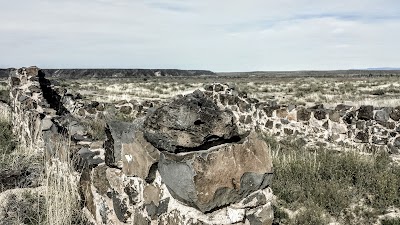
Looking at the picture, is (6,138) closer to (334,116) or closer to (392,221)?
(334,116)

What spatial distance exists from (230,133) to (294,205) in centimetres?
338

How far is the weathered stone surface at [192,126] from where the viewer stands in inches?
109

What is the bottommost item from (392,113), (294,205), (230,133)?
(294,205)

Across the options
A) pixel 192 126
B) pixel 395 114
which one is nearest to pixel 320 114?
pixel 395 114

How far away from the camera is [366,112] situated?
962 centimetres

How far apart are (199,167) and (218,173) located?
0.48 feet

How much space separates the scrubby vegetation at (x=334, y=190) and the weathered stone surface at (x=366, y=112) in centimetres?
A: 233

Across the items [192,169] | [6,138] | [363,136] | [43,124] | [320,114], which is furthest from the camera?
[320,114]

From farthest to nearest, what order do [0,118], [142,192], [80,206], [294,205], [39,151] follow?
[0,118] < [39,151] < [294,205] < [80,206] < [142,192]

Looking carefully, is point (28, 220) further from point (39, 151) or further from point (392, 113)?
point (392, 113)

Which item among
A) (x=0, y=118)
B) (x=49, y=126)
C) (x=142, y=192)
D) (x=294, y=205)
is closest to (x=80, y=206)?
(x=142, y=192)

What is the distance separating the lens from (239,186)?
277cm

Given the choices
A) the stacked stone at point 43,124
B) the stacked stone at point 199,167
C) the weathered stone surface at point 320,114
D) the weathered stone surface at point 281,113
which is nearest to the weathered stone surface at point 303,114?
the weathered stone surface at point 320,114

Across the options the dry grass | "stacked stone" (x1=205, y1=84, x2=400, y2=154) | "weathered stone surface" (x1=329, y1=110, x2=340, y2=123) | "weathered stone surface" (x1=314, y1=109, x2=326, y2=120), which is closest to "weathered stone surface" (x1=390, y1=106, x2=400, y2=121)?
"stacked stone" (x1=205, y1=84, x2=400, y2=154)
